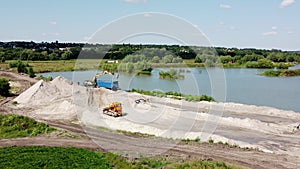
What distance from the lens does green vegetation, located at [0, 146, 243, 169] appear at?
43.6 feet

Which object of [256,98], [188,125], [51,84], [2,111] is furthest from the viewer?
[256,98]

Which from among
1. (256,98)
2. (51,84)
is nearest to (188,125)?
(51,84)

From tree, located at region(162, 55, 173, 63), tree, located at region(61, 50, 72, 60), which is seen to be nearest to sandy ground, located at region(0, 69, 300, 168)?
tree, located at region(162, 55, 173, 63)

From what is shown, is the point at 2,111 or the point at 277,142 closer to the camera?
the point at 277,142

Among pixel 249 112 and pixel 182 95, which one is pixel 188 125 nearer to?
pixel 249 112

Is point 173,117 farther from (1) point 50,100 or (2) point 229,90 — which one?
(2) point 229,90

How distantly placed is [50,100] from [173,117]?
10891 mm

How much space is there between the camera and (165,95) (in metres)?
34.9

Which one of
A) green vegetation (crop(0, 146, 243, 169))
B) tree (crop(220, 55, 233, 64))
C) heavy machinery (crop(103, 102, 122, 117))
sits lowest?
green vegetation (crop(0, 146, 243, 169))

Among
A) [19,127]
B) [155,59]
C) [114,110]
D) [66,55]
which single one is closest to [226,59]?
[66,55]

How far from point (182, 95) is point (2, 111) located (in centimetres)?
1729

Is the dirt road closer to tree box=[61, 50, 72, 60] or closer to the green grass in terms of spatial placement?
the green grass

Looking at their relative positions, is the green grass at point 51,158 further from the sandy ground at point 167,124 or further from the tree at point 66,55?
the tree at point 66,55

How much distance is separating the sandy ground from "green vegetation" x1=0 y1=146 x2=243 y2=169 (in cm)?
134
